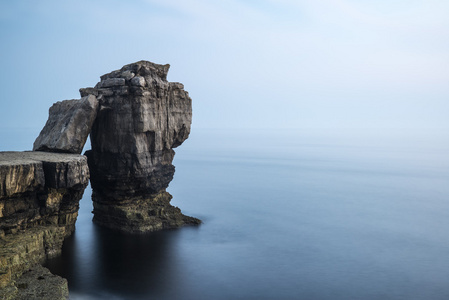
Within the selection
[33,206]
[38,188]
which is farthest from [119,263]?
[38,188]

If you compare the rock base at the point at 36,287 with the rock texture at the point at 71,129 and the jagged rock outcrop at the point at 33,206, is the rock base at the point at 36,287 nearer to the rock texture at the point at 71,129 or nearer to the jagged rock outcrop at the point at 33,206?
the jagged rock outcrop at the point at 33,206

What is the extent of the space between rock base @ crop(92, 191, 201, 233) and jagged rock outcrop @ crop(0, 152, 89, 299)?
5.45 meters

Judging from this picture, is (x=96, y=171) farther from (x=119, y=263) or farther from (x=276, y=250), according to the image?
(x=276, y=250)

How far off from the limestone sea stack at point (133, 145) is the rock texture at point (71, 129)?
1.50 metres

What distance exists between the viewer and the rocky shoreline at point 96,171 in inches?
960

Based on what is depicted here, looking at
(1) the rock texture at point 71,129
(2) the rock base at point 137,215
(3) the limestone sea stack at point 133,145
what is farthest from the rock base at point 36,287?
(3) the limestone sea stack at point 133,145

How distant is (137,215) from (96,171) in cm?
520

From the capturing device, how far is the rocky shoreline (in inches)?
960

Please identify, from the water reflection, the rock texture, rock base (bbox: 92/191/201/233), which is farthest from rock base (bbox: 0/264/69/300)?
rock base (bbox: 92/191/201/233)

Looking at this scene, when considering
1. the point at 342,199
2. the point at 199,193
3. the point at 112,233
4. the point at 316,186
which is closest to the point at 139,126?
the point at 112,233

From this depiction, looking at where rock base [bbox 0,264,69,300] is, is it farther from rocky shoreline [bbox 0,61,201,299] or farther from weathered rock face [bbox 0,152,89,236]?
weathered rock face [bbox 0,152,89,236]

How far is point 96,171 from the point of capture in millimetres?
35594

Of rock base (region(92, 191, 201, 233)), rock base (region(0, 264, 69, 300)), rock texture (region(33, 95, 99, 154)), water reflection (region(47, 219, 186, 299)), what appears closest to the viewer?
rock base (region(0, 264, 69, 300))

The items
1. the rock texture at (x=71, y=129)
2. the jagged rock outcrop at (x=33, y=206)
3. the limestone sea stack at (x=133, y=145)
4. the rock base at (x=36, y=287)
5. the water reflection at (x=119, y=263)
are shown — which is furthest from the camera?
the limestone sea stack at (x=133, y=145)
